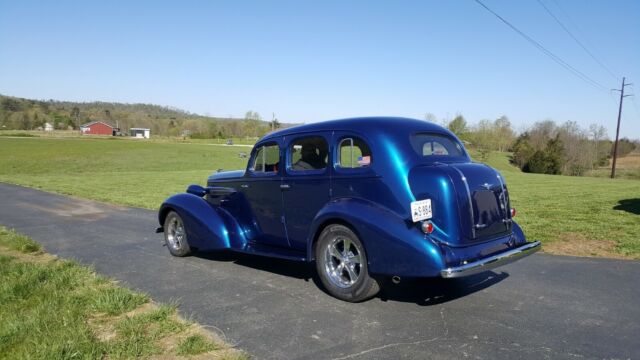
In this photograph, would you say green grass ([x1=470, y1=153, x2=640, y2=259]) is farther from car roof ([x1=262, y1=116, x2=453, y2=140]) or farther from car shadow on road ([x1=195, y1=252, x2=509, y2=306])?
car roof ([x1=262, y1=116, x2=453, y2=140])

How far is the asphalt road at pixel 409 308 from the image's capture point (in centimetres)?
370

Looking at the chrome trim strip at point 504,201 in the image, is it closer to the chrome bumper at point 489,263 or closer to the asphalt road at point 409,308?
the chrome bumper at point 489,263

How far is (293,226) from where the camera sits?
5.62 meters

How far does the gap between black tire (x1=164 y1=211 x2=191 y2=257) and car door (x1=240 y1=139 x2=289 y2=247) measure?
134 centimetres

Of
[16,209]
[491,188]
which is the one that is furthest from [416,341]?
[16,209]

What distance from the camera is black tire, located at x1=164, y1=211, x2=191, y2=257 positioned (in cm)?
698

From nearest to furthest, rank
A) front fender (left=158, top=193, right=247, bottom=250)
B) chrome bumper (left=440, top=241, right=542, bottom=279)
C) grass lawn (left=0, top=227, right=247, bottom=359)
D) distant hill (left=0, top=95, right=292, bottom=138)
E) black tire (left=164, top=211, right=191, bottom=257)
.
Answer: grass lawn (left=0, top=227, right=247, bottom=359) < chrome bumper (left=440, top=241, right=542, bottom=279) < front fender (left=158, top=193, right=247, bottom=250) < black tire (left=164, top=211, right=191, bottom=257) < distant hill (left=0, top=95, right=292, bottom=138)

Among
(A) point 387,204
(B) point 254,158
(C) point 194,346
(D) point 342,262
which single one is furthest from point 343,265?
(B) point 254,158

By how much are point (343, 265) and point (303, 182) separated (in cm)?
111

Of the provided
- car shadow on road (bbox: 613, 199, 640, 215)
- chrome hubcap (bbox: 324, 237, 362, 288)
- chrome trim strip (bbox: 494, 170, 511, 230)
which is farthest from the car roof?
car shadow on road (bbox: 613, 199, 640, 215)

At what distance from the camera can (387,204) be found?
4605 millimetres

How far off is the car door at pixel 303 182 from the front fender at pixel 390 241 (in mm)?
524

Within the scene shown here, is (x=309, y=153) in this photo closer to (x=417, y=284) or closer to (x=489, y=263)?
(x=417, y=284)

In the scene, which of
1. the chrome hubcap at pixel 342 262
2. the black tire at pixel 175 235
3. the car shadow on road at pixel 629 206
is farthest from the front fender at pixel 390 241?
the car shadow on road at pixel 629 206
